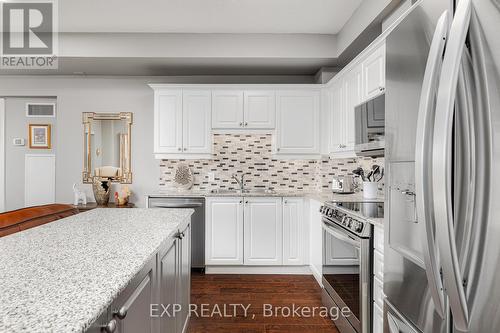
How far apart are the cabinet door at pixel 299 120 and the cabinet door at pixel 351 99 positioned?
719mm

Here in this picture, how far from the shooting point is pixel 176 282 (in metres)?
1.86

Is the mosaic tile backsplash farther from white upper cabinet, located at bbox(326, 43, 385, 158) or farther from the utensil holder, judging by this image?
the utensil holder

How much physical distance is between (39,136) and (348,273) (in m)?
4.56

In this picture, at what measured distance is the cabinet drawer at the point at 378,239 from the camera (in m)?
1.79

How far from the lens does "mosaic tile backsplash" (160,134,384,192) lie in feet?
14.2

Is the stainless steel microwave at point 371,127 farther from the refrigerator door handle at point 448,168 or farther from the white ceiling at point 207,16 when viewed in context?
the refrigerator door handle at point 448,168

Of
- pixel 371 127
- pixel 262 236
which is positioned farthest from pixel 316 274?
pixel 371 127

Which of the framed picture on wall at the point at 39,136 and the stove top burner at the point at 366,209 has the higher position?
the framed picture on wall at the point at 39,136

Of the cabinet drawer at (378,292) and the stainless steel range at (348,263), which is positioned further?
the stainless steel range at (348,263)

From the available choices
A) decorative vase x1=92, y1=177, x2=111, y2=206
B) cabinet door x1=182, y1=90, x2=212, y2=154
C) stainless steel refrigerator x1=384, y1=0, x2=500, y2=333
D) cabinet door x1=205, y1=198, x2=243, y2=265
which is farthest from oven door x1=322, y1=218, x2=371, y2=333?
decorative vase x1=92, y1=177, x2=111, y2=206

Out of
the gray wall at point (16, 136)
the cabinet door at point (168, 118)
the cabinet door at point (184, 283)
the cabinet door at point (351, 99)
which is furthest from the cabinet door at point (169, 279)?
the gray wall at point (16, 136)

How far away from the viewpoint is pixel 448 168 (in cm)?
83

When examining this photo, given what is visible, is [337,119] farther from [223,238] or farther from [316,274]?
[223,238]

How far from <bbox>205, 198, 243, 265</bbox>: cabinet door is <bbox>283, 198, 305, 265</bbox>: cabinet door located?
1.78 ft
